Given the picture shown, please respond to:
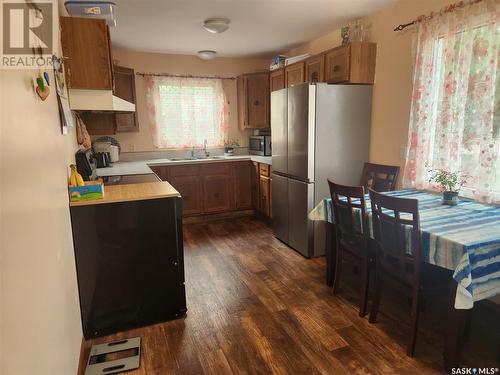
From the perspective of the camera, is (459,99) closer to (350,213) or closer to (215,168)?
(350,213)

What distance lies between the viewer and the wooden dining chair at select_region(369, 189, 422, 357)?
5.81 feet

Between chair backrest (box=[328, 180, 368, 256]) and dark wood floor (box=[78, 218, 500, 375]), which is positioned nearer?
dark wood floor (box=[78, 218, 500, 375])

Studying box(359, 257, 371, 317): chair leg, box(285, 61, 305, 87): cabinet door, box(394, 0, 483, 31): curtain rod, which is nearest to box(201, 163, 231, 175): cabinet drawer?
box(285, 61, 305, 87): cabinet door

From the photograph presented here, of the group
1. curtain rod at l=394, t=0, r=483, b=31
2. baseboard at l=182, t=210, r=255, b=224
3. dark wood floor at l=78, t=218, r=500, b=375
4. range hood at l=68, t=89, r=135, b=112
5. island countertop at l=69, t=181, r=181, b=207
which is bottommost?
dark wood floor at l=78, t=218, r=500, b=375

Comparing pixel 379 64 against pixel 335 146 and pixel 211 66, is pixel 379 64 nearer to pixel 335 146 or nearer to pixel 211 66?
pixel 335 146

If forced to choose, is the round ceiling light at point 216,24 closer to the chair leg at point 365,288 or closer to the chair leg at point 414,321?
the chair leg at point 365,288

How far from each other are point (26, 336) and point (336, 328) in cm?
179

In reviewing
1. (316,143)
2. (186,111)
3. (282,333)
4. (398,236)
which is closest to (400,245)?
(398,236)

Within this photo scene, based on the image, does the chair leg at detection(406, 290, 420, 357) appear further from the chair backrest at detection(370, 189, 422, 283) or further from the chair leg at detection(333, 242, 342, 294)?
the chair leg at detection(333, 242, 342, 294)

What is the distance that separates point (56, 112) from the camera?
5.71ft

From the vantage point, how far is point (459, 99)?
2383mm

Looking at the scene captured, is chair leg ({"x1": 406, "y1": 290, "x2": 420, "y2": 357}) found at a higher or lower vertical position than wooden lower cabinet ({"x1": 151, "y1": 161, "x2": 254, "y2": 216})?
lower

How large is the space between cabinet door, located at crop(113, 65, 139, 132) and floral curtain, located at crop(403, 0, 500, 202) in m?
3.39

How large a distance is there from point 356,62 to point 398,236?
1934 millimetres
